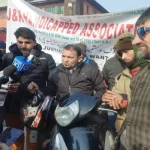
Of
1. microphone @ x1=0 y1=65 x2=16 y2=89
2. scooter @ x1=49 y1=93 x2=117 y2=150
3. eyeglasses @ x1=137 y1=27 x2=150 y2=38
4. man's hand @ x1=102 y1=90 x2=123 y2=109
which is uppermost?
eyeglasses @ x1=137 y1=27 x2=150 y2=38

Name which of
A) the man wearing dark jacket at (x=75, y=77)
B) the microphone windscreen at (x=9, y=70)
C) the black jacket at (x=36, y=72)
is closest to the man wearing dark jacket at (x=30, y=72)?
the black jacket at (x=36, y=72)

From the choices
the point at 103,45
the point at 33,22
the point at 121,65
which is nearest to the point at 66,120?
the point at 121,65

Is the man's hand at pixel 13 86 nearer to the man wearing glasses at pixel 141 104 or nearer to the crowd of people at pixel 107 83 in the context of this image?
the crowd of people at pixel 107 83

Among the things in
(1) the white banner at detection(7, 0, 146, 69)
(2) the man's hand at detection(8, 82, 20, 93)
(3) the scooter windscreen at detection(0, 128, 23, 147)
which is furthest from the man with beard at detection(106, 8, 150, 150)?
(1) the white banner at detection(7, 0, 146, 69)

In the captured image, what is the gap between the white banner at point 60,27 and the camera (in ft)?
17.0

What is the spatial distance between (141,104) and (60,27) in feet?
12.9

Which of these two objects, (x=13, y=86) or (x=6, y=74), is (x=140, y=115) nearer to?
(x=6, y=74)

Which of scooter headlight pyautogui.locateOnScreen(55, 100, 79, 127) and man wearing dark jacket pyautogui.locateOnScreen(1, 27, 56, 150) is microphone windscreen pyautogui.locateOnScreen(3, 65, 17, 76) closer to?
scooter headlight pyautogui.locateOnScreen(55, 100, 79, 127)

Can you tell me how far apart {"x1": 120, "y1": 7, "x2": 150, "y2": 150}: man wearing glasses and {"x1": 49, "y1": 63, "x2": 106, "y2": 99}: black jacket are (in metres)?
1.40

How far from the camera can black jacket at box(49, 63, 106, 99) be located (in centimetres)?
324

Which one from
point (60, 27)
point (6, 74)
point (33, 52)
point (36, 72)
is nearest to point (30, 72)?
point (36, 72)

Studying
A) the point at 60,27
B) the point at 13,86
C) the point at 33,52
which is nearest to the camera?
the point at 13,86

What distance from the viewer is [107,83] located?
12.0ft

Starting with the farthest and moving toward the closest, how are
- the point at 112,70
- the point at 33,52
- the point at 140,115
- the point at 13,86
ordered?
the point at 112,70, the point at 33,52, the point at 13,86, the point at 140,115
